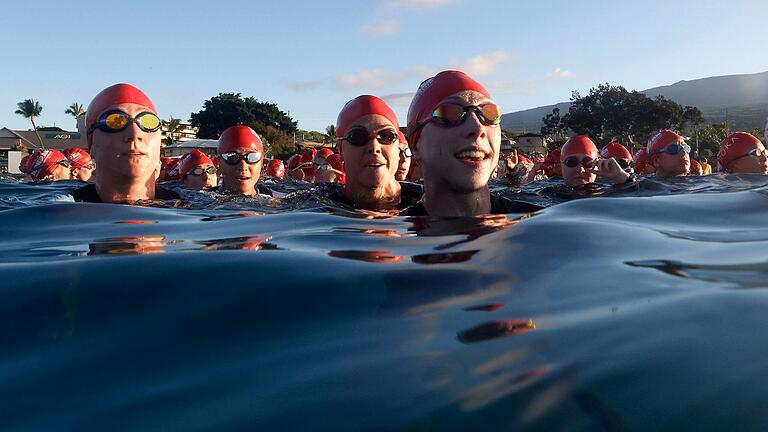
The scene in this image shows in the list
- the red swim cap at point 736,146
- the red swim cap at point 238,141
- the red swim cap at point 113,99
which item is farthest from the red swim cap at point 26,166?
the red swim cap at point 736,146

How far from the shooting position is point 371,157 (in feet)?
16.6

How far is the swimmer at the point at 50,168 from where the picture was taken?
35.0 feet

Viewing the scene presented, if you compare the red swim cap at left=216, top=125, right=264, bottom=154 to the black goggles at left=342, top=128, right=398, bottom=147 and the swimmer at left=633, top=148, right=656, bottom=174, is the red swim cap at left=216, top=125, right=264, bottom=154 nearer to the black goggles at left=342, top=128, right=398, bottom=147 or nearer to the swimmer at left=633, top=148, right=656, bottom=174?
the black goggles at left=342, top=128, right=398, bottom=147

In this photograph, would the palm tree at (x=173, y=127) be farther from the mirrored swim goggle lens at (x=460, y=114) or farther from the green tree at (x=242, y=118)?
the mirrored swim goggle lens at (x=460, y=114)

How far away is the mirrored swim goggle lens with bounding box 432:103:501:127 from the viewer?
13.0ft

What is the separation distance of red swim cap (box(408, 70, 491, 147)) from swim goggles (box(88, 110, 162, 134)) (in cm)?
236

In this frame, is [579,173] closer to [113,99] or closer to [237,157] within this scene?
[237,157]

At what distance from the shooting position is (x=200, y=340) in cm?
140

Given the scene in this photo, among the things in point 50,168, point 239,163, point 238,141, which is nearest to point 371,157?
point 239,163

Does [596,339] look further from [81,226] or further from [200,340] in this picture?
[81,226]

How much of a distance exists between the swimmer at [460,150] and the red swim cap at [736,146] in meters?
7.33

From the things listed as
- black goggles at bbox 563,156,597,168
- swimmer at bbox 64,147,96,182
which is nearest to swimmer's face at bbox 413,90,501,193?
black goggles at bbox 563,156,597,168

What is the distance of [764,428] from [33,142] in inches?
3515

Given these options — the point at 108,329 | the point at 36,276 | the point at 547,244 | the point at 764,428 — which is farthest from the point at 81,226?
the point at 764,428
